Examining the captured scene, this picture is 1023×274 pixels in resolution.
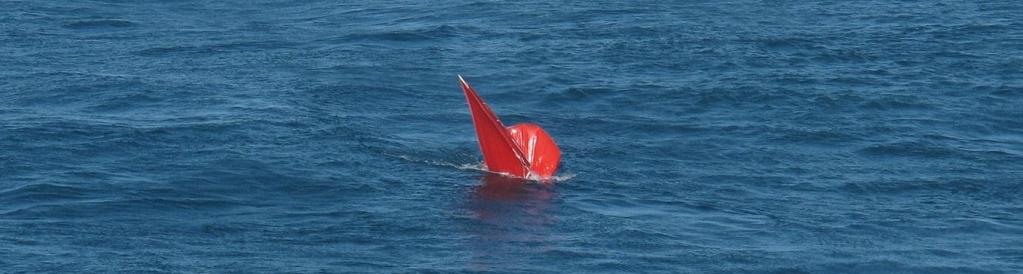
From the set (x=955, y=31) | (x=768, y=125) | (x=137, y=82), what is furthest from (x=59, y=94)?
(x=955, y=31)

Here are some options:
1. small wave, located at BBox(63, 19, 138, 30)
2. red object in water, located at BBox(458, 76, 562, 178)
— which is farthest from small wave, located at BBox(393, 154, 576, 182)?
small wave, located at BBox(63, 19, 138, 30)

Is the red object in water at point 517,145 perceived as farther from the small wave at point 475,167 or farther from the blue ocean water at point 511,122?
the blue ocean water at point 511,122

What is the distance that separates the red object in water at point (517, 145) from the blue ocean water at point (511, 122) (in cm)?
74

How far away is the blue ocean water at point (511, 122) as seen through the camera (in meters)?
43.8

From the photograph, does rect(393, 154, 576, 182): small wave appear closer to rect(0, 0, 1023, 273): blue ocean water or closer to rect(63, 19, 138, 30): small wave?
rect(0, 0, 1023, 273): blue ocean water

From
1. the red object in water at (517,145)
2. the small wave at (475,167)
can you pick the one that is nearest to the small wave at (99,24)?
the small wave at (475,167)

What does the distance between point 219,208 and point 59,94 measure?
1576cm

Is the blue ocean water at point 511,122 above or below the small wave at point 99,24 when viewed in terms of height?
above

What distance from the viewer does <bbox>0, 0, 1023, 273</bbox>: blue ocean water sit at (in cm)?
4384

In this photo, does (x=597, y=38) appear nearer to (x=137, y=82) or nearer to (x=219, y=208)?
(x=137, y=82)

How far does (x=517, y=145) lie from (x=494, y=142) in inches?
29.7

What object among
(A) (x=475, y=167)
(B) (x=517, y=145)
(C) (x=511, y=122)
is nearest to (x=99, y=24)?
(C) (x=511, y=122)

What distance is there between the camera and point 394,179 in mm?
50469

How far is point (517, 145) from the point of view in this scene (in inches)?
1959
